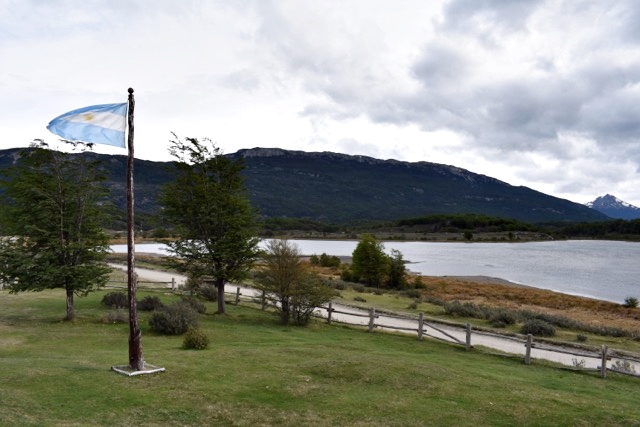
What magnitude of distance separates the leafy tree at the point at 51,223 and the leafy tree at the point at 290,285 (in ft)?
25.1

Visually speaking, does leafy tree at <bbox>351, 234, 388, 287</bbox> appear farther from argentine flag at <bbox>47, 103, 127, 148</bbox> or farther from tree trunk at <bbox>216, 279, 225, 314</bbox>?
argentine flag at <bbox>47, 103, 127, 148</bbox>

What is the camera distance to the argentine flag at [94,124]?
12016 millimetres

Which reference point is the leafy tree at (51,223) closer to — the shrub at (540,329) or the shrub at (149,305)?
the shrub at (149,305)

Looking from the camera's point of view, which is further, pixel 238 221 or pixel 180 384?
pixel 238 221

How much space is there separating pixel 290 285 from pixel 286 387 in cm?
1333

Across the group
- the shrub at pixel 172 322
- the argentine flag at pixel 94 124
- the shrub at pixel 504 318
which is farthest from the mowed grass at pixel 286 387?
the shrub at pixel 504 318

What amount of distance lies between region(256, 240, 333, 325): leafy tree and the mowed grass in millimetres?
5330

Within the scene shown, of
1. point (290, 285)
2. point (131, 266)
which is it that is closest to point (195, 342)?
point (131, 266)

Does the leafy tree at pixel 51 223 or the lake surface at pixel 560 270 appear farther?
the lake surface at pixel 560 270

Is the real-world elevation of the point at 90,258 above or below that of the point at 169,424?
above

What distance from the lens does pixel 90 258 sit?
23.8 metres

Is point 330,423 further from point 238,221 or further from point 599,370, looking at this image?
point 238,221

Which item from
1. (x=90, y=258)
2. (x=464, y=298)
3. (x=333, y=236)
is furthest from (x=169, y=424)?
(x=333, y=236)

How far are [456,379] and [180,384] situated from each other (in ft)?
23.2
